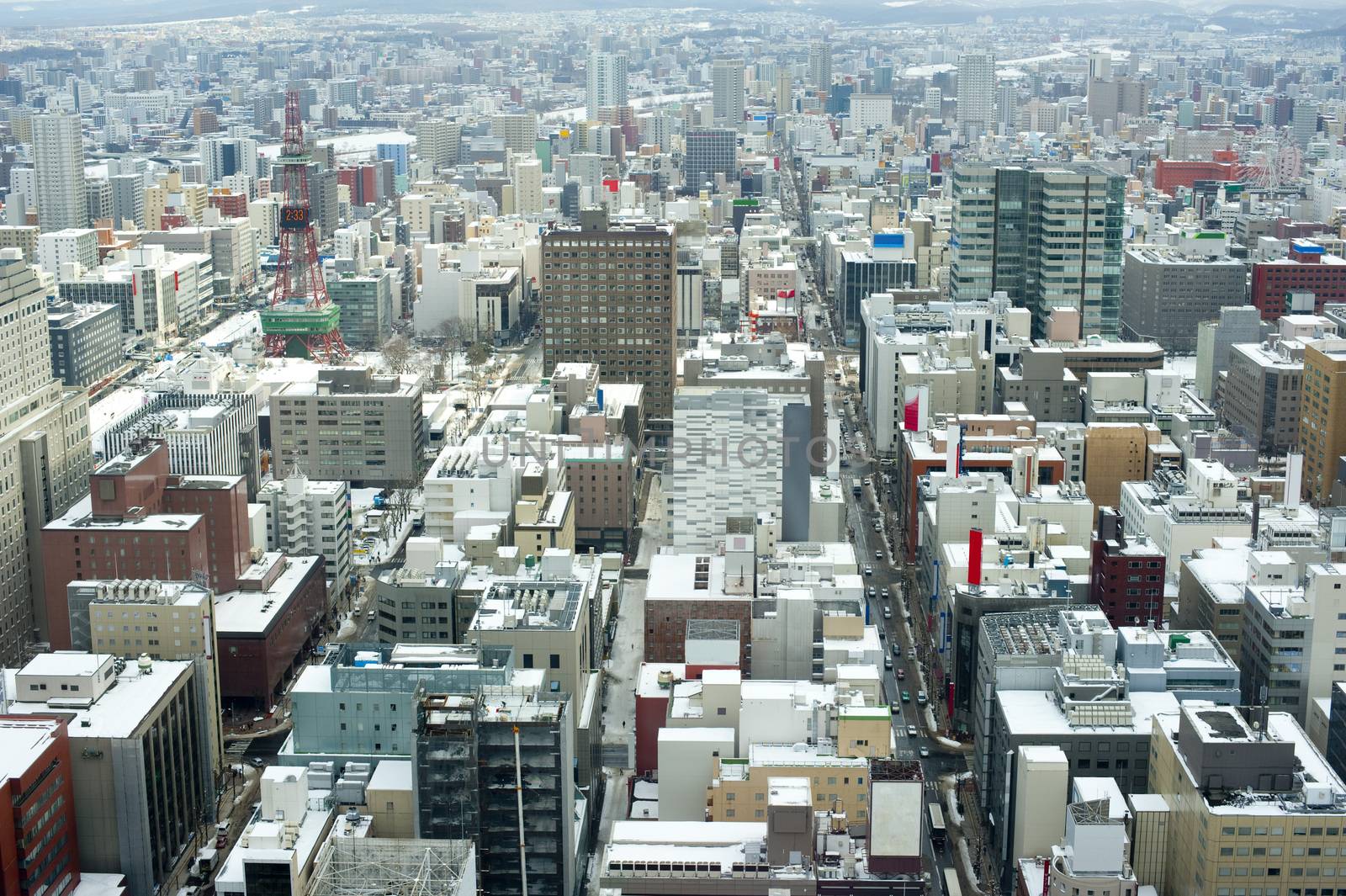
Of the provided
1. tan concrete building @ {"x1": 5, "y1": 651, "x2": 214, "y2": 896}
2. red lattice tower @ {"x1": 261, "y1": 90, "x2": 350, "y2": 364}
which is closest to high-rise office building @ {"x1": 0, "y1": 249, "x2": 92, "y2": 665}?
tan concrete building @ {"x1": 5, "y1": 651, "x2": 214, "y2": 896}

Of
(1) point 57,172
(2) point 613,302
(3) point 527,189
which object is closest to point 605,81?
(3) point 527,189

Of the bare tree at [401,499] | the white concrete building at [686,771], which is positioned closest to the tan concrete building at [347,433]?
the bare tree at [401,499]

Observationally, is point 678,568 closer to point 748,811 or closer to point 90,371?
point 748,811

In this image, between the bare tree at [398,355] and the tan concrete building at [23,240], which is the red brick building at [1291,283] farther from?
the tan concrete building at [23,240]

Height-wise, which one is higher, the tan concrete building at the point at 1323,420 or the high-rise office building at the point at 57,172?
the high-rise office building at the point at 57,172

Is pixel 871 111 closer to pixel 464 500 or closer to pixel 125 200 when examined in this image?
pixel 125 200

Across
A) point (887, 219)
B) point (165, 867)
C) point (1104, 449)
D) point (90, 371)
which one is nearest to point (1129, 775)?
point (165, 867)
